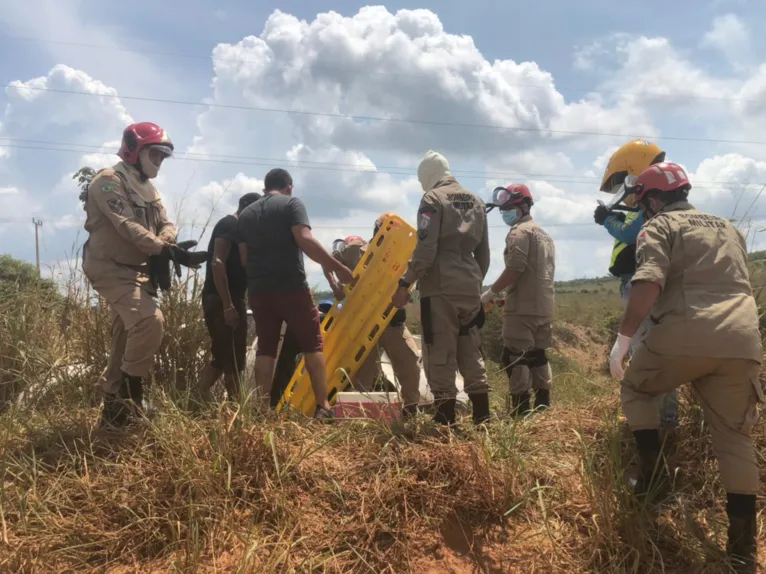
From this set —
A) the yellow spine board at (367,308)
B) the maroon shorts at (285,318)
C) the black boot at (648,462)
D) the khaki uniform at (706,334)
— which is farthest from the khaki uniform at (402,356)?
the khaki uniform at (706,334)

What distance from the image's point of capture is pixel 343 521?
245 cm

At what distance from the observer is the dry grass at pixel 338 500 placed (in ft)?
7.58

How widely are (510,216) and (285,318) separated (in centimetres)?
227

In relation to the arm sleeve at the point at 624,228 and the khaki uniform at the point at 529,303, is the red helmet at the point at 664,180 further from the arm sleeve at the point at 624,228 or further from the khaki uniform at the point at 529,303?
the khaki uniform at the point at 529,303

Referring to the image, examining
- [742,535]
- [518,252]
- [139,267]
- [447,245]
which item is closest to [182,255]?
[139,267]

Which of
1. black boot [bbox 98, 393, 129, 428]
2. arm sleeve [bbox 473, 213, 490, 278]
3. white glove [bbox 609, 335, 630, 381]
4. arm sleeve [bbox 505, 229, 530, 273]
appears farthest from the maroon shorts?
white glove [bbox 609, 335, 630, 381]

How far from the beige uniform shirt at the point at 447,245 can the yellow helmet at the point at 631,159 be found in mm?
1036

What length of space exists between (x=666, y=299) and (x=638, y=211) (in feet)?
3.31

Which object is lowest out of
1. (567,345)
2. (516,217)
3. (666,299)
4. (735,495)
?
(567,345)

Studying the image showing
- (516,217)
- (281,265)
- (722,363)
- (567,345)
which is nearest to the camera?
(722,363)

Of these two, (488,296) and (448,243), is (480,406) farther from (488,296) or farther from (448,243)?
(488,296)

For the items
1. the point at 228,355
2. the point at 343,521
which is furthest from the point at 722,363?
the point at 228,355

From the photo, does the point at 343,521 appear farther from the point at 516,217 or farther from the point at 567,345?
the point at 567,345

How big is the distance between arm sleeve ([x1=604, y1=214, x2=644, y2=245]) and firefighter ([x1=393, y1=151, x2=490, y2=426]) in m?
0.86
